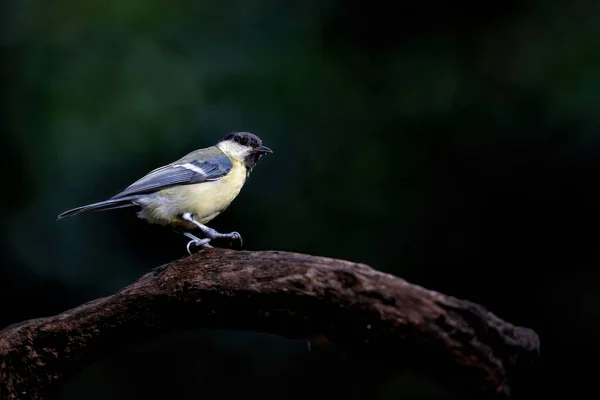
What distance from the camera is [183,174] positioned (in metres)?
2.24

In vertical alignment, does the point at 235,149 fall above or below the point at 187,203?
above

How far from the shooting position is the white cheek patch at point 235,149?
7.90 feet

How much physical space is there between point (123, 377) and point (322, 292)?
163 cm

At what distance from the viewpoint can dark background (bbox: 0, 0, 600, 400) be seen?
9.06ft

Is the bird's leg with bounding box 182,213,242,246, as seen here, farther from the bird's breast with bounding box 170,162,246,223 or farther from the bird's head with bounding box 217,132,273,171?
the bird's head with bounding box 217,132,273,171

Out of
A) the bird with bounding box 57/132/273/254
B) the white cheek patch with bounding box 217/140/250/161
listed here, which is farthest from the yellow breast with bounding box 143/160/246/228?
the white cheek patch with bounding box 217/140/250/161

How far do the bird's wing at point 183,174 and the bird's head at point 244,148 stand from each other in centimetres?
7

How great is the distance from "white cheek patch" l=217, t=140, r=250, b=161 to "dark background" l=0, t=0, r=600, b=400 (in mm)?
485

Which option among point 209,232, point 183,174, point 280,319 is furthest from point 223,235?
point 280,319

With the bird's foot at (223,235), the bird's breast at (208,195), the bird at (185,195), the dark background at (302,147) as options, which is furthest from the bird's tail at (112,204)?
the dark background at (302,147)

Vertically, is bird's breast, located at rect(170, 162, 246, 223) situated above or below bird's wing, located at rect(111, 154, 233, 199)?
below

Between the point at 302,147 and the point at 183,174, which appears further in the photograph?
the point at 302,147

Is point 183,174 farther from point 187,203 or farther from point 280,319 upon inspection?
point 280,319

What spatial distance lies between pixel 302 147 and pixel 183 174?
847 mm
